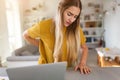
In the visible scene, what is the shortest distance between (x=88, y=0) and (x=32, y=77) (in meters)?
3.20

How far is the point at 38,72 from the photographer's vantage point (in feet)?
2.27

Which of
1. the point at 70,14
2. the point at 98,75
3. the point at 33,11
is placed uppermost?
the point at 33,11

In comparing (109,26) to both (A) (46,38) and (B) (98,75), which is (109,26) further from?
(B) (98,75)

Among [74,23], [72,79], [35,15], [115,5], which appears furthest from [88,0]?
[72,79]

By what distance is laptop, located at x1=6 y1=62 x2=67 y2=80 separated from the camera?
675 millimetres

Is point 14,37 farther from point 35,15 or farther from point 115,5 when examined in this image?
point 115,5

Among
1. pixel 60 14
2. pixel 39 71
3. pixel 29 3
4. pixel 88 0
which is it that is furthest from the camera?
pixel 88 0

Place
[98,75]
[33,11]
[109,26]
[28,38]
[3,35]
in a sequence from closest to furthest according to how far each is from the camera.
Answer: [98,75], [28,38], [3,35], [33,11], [109,26]

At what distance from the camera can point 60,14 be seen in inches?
39.8

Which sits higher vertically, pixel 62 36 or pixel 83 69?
pixel 62 36

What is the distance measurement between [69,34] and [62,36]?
6 centimetres

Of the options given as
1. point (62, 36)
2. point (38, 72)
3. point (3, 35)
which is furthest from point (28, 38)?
point (3, 35)

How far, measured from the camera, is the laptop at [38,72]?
675 millimetres

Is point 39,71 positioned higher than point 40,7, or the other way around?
point 40,7
